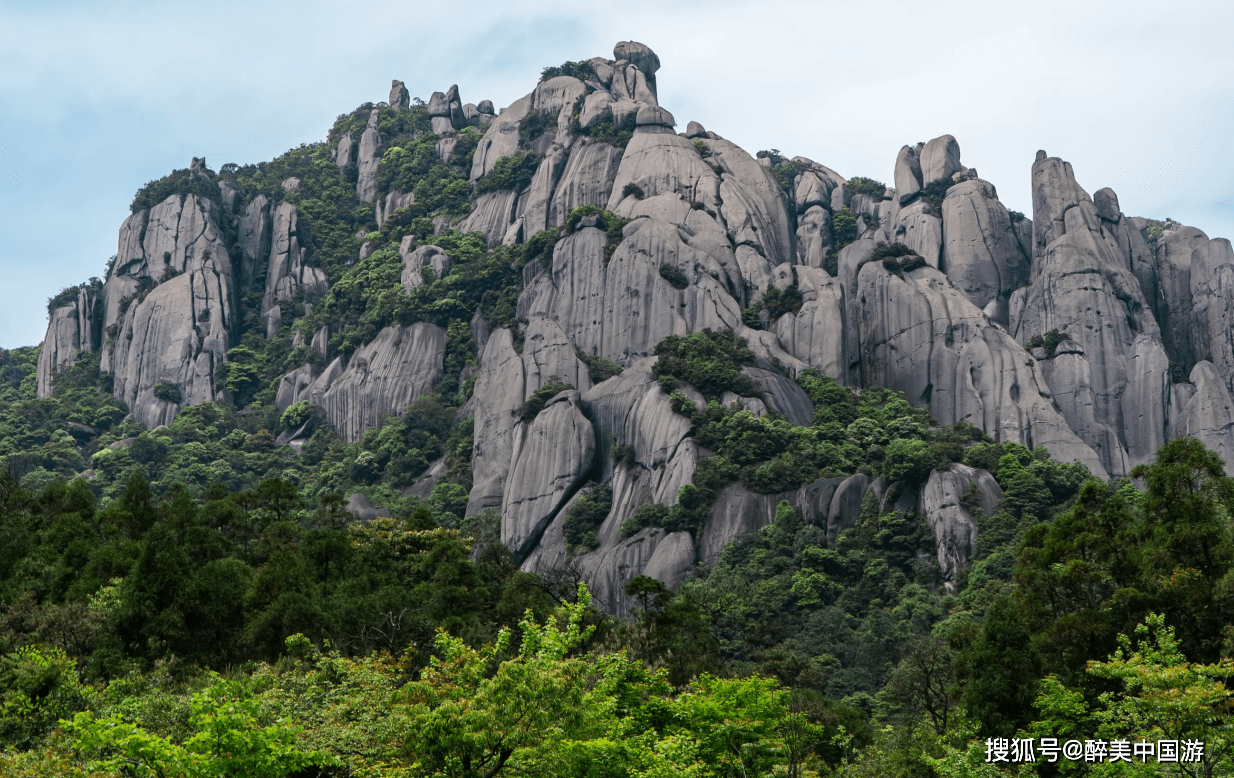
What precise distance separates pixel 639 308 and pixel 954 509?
27.1 m

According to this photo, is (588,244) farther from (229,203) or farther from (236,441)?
(229,203)

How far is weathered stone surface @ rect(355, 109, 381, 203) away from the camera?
347 feet

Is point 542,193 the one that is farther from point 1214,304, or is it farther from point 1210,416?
point 1210,416

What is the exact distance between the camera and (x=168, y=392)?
282ft

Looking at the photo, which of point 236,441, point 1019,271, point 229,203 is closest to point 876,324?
point 1019,271

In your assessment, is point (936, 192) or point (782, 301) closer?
point (782, 301)

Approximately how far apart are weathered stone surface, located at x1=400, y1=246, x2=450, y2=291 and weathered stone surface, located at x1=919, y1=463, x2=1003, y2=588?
42614 mm

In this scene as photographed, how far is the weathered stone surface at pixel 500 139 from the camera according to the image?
9756cm

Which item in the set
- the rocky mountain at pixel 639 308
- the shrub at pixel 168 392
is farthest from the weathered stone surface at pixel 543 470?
the shrub at pixel 168 392

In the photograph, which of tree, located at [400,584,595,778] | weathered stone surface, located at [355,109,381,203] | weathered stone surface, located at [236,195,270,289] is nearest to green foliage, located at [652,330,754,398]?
weathered stone surface, located at [236,195,270,289]

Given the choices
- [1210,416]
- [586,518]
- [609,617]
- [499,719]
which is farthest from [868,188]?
[499,719]

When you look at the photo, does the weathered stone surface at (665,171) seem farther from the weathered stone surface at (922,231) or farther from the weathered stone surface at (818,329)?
the weathered stone surface at (922,231)

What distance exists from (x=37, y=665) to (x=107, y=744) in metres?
5.12

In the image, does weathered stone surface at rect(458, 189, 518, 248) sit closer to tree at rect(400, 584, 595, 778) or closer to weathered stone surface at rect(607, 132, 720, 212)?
weathered stone surface at rect(607, 132, 720, 212)
